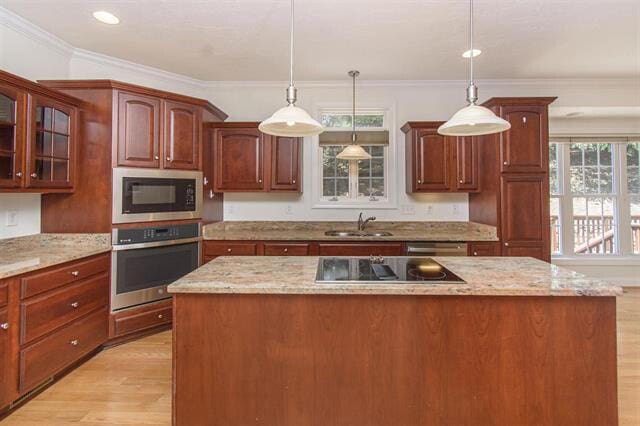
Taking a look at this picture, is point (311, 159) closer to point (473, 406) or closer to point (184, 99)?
point (184, 99)

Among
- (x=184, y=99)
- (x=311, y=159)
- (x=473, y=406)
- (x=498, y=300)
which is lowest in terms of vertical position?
(x=473, y=406)

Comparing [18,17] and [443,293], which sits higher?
[18,17]

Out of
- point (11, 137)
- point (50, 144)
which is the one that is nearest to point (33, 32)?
point (50, 144)

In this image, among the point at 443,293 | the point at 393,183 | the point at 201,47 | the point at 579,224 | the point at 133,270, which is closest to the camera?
the point at 443,293

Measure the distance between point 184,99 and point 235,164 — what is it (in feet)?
2.79

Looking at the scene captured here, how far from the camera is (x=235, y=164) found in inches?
148

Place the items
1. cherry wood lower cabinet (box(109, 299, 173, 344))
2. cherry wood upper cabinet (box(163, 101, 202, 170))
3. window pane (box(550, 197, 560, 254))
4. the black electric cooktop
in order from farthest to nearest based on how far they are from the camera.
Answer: window pane (box(550, 197, 560, 254)) → cherry wood upper cabinet (box(163, 101, 202, 170)) → cherry wood lower cabinet (box(109, 299, 173, 344)) → the black electric cooktop

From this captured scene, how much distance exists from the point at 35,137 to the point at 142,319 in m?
1.67

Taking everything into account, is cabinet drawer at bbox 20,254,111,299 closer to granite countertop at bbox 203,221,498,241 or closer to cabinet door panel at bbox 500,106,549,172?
granite countertop at bbox 203,221,498,241

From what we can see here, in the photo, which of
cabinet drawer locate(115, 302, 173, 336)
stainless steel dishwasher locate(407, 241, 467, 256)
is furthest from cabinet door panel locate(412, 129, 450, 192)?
cabinet drawer locate(115, 302, 173, 336)

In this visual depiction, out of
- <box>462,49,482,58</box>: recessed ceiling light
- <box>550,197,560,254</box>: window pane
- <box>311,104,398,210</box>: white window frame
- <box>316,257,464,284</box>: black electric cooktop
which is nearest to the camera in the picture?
<box>316,257,464,284</box>: black electric cooktop

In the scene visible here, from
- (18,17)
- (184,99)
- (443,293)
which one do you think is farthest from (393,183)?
(18,17)

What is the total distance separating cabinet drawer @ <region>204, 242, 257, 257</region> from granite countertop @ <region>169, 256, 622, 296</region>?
5.22 feet

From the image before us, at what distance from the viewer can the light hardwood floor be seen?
76.3 inches
